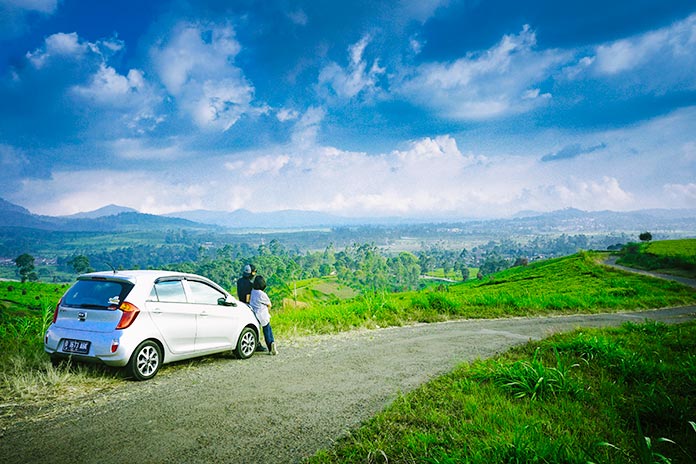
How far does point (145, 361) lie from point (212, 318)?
4.55ft

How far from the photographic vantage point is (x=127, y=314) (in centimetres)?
587

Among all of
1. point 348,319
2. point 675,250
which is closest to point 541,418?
point 348,319

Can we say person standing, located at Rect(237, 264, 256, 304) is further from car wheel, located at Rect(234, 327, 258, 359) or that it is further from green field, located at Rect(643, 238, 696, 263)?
green field, located at Rect(643, 238, 696, 263)

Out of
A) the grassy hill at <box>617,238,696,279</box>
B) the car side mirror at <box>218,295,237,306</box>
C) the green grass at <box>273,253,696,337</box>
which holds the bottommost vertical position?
the grassy hill at <box>617,238,696,279</box>

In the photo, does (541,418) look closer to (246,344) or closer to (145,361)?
(246,344)

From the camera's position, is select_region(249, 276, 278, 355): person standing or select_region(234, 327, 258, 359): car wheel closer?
select_region(234, 327, 258, 359): car wheel

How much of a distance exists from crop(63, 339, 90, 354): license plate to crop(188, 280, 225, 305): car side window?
1767 mm

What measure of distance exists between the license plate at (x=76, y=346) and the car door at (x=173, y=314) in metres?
1.04

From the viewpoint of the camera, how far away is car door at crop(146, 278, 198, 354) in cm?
631

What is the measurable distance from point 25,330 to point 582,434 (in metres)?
11.6

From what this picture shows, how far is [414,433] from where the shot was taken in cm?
409

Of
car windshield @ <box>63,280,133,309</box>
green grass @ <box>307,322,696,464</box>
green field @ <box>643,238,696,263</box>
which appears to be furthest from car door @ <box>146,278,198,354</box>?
green field @ <box>643,238,696,263</box>

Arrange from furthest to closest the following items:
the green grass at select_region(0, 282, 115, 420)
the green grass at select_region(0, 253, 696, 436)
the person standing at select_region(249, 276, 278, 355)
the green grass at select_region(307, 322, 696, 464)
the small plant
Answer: the person standing at select_region(249, 276, 278, 355), the green grass at select_region(0, 253, 696, 436), the green grass at select_region(0, 282, 115, 420), the small plant, the green grass at select_region(307, 322, 696, 464)

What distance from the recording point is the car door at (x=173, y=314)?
631 centimetres
